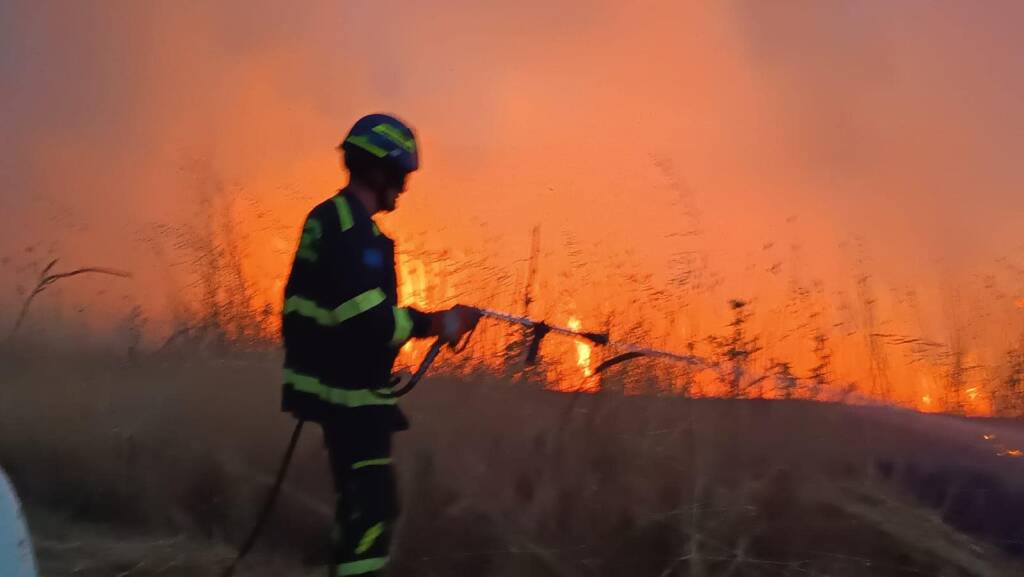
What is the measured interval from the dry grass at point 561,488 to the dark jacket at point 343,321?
187cm

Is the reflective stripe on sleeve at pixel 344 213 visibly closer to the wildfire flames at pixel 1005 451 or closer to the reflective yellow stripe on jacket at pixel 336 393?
the reflective yellow stripe on jacket at pixel 336 393

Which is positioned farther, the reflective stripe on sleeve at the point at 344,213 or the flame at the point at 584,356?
the flame at the point at 584,356

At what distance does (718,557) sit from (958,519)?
1160 mm

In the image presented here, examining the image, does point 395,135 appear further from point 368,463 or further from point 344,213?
point 368,463

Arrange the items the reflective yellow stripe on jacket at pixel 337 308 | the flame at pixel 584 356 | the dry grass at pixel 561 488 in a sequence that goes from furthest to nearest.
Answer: the flame at pixel 584 356
the dry grass at pixel 561 488
the reflective yellow stripe on jacket at pixel 337 308

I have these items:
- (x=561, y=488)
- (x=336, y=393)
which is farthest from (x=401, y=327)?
(x=561, y=488)

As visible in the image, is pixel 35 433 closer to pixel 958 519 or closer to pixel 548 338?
pixel 548 338

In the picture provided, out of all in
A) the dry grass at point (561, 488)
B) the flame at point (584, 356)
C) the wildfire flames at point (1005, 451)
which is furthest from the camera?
the flame at point (584, 356)

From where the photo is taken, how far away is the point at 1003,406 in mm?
4996

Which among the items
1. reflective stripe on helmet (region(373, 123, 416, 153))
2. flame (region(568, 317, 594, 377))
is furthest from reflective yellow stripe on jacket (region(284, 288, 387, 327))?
flame (region(568, 317, 594, 377))

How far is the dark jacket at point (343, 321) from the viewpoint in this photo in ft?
8.57

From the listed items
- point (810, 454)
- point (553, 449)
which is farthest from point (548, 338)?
point (810, 454)

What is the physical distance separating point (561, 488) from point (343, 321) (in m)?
2.25

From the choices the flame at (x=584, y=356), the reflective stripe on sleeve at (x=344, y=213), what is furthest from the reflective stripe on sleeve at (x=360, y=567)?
the flame at (x=584, y=356)
